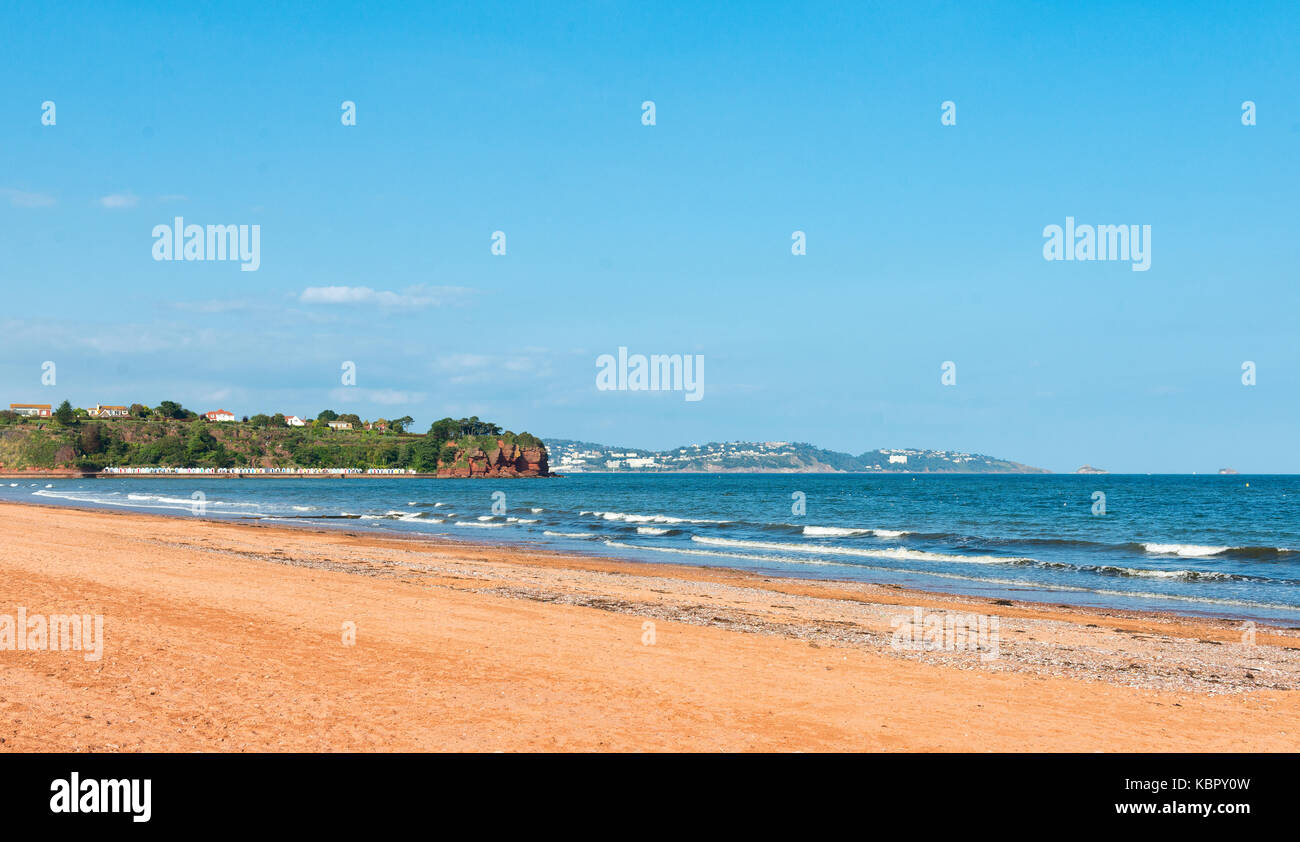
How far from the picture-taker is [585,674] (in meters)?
11.1

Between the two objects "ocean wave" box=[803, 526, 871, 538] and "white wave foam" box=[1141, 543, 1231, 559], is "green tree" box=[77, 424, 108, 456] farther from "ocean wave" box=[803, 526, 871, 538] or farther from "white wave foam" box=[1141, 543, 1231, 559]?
"white wave foam" box=[1141, 543, 1231, 559]

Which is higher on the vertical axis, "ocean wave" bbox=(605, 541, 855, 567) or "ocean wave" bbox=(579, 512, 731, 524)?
"ocean wave" bbox=(605, 541, 855, 567)

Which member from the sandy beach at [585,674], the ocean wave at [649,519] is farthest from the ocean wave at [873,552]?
the sandy beach at [585,674]

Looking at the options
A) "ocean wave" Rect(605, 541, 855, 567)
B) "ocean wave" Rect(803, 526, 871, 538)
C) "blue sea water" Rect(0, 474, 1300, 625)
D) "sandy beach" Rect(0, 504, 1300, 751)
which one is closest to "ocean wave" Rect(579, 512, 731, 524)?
"blue sea water" Rect(0, 474, 1300, 625)

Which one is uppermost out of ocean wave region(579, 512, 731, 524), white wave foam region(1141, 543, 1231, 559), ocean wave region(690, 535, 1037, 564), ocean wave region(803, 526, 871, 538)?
white wave foam region(1141, 543, 1231, 559)

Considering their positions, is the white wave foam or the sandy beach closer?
the sandy beach

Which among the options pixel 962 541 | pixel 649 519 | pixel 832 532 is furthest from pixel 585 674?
pixel 649 519

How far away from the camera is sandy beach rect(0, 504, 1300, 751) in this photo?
27.0ft

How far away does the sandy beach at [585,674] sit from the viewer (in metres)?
8.23

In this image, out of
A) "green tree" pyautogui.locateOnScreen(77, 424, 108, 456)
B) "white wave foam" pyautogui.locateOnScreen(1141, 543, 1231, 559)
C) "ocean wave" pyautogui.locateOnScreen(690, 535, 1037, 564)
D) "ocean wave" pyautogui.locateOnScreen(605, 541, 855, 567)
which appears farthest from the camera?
"green tree" pyautogui.locateOnScreen(77, 424, 108, 456)

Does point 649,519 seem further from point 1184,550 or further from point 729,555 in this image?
point 1184,550

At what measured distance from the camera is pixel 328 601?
55.9 feet

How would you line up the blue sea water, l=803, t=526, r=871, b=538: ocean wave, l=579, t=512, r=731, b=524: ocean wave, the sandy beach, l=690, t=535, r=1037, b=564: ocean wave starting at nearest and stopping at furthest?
the sandy beach, the blue sea water, l=690, t=535, r=1037, b=564: ocean wave, l=803, t=526, r=871, b=538: ocean wave, l=579, t=512, r=731, b=524: ocean wave
